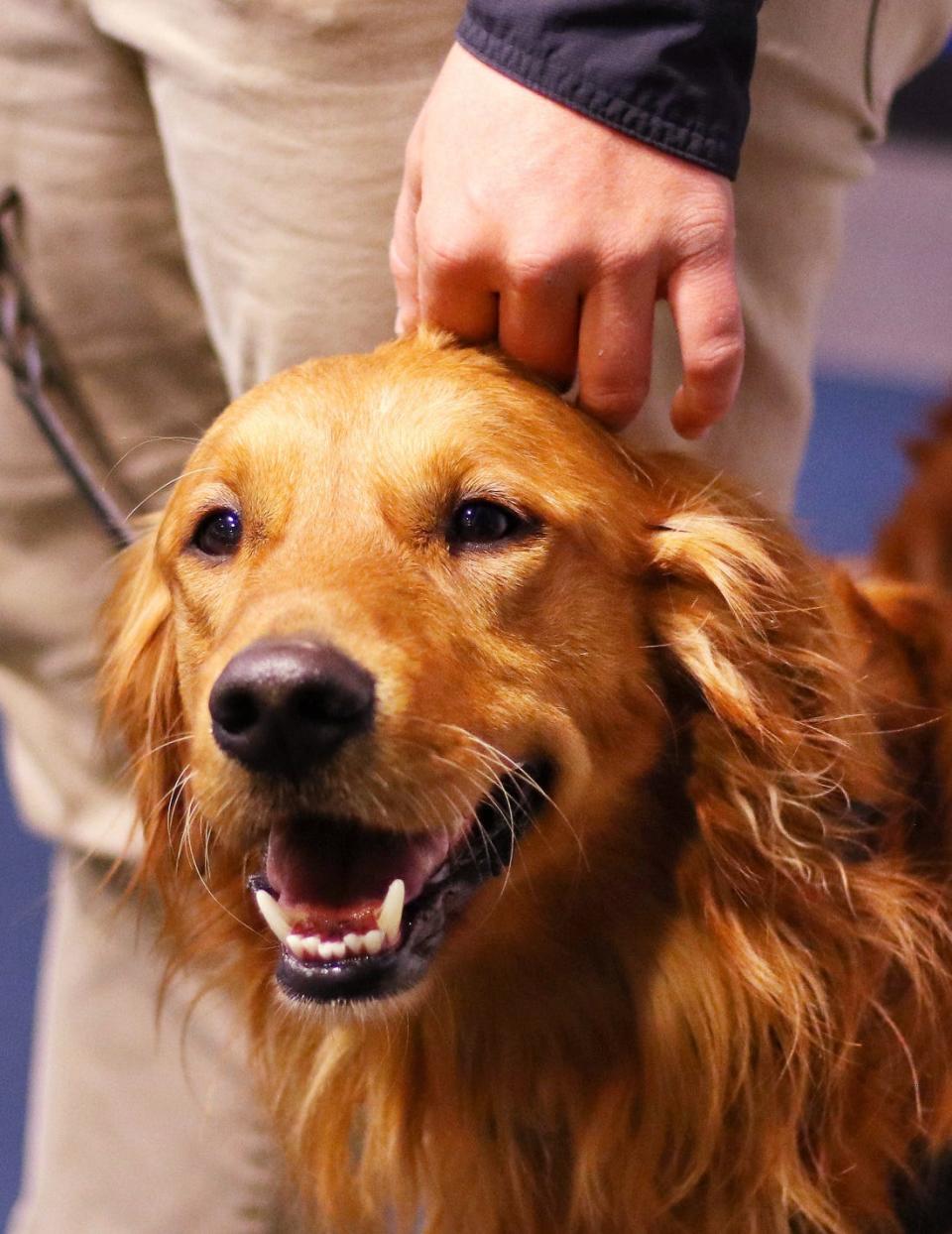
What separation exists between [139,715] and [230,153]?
447 mm

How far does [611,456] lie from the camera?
3.41ft

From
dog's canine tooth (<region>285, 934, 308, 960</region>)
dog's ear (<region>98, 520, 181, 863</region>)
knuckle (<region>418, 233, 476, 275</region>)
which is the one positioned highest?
knuckle (<region>418, 233, 476, 275</region>)

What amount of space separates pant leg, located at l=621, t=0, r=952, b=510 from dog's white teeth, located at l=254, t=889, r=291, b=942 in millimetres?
456

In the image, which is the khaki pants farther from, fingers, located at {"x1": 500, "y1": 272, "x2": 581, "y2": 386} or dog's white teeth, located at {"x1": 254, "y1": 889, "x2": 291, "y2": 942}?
dog's white teeth, located at {"x1": 254, "y1": 889, "x2": 291, "y2": 942}

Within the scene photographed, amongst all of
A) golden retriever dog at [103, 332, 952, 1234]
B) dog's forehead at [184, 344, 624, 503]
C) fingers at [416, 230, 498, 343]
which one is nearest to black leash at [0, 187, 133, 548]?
golden retriever dog at [103, 332, 952, 1234]

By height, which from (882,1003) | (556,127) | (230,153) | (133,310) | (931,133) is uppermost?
(556,127)

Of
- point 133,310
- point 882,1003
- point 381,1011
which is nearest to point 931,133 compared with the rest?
point 133,310

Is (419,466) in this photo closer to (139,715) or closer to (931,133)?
(139,715)

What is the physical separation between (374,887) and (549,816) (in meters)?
0.14

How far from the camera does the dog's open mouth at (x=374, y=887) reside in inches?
35.8

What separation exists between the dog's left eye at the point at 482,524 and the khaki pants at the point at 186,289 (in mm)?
215

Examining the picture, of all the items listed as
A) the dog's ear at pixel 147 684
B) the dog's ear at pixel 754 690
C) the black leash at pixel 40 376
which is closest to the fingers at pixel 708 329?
the dog's ear at pixel 754 690

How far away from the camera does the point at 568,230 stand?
85 cm

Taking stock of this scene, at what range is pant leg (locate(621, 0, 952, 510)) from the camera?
3.46ft
